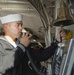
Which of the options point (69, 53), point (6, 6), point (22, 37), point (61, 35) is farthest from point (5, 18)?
point (6, 6)

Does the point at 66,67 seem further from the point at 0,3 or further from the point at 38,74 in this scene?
the point at 0,3

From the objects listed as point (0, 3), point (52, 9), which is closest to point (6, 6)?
point (0, 3)

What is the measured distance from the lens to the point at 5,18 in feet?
8.54

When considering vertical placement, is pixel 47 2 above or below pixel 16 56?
above

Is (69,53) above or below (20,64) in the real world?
above

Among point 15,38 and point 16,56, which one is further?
point 15,38

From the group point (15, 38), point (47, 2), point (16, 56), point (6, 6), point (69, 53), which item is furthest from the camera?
point (6, 6)

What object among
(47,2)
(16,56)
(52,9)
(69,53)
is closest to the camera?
(69,53)

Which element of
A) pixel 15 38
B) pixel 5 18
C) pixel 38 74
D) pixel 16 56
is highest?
pixel 5 18

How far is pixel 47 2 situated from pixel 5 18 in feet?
12.8

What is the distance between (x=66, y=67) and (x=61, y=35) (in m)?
1.17

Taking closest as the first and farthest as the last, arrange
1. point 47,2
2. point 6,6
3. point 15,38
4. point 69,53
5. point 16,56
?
point 69,53
point 16,56
point 15,38
point 47,2
point 6,6

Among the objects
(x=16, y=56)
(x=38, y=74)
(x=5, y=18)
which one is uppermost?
(x=5, y=18)

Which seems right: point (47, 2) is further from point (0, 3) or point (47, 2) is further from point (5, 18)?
point (5, 18)
